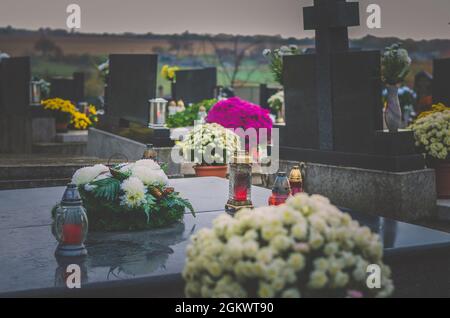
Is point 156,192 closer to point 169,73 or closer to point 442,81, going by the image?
point 442,81

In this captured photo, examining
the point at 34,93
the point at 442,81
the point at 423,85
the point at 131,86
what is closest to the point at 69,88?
the point at 34,93

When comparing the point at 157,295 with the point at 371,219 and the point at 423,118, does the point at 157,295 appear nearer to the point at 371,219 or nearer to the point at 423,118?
the point at 371,219

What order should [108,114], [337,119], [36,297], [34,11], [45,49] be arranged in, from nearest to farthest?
[36,297] < [337,119] < [108,114] < [34,11] < [45,49]

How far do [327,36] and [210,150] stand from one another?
5.76 ft

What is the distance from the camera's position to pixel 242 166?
4.73 meters

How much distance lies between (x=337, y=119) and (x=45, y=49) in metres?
14.7

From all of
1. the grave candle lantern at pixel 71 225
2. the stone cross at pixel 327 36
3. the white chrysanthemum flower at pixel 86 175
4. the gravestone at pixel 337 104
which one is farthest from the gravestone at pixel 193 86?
the grave candle lantern at pixel 71 225

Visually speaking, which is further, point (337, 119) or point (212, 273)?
point (337, 119)

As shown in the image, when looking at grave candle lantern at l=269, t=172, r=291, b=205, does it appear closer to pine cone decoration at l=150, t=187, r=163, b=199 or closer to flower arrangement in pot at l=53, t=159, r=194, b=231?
flower arrangement in pot at l=53, t=159, r=194, b=231

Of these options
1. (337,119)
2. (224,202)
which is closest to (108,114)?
(337,119)

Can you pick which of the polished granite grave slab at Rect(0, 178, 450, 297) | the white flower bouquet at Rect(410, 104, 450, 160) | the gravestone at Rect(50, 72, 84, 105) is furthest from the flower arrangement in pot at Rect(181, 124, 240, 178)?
the gravestone at Rect(50, 72, 84, 105)

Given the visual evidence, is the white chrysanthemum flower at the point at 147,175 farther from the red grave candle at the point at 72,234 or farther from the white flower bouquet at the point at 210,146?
the white flower bouquet at the point at 210,146

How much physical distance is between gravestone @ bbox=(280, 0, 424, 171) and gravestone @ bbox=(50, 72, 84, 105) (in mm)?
9344

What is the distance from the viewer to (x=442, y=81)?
8969 mm
